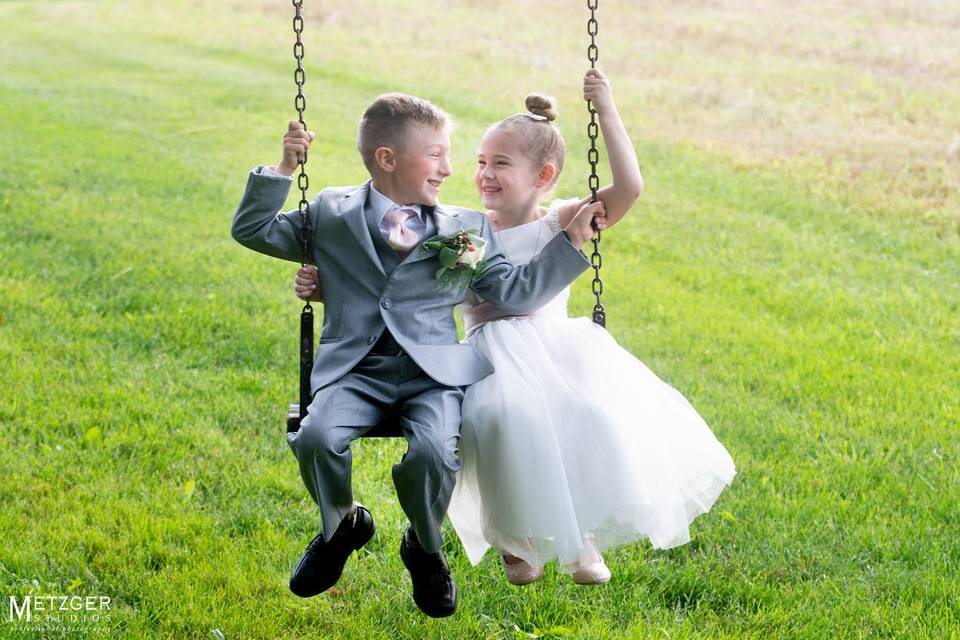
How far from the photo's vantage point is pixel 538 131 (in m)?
3.87

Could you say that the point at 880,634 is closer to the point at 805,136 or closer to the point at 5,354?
the point at 5,354

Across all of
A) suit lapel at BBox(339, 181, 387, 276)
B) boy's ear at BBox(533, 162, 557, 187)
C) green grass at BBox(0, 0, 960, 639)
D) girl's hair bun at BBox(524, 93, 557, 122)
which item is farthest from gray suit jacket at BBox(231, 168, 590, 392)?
green grass at BBox(0, 0, 960, 639)

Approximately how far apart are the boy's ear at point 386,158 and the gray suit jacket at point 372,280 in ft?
0.41

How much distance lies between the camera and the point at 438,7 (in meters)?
23.8

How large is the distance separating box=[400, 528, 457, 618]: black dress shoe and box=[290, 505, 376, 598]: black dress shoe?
0.67 ft

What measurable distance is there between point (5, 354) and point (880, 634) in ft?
15.7

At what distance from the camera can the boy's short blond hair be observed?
3.63 metres

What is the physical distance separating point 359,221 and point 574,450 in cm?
101

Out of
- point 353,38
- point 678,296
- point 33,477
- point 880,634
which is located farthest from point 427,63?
point 880,634

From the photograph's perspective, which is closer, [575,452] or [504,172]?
[575,452]

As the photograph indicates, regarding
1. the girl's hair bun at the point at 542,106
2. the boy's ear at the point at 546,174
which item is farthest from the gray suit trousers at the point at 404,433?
the girl's hair bun at the point at 542,106

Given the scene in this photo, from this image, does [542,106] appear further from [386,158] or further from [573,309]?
[573,309]

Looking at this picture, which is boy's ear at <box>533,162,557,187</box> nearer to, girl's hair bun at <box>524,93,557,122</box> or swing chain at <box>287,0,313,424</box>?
girl's hair bun at <box>524,93,557,122</box>

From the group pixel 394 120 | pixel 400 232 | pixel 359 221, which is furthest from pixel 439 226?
pixel 394 120
